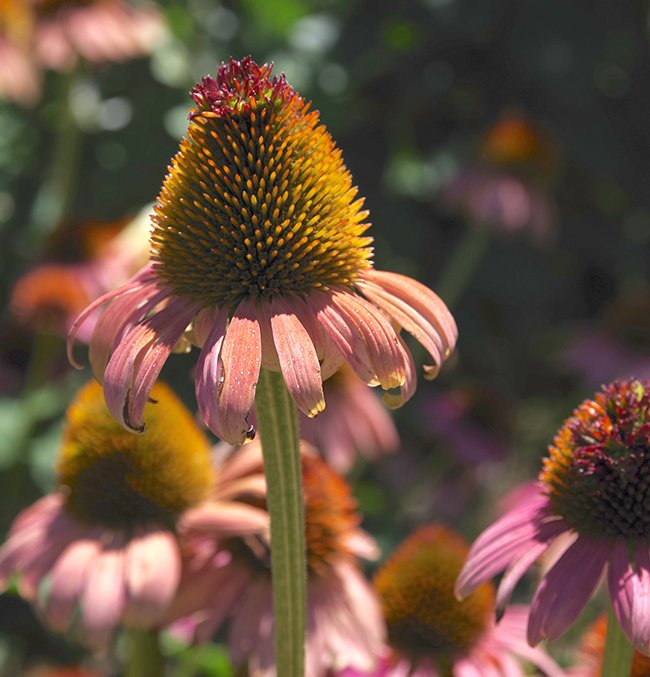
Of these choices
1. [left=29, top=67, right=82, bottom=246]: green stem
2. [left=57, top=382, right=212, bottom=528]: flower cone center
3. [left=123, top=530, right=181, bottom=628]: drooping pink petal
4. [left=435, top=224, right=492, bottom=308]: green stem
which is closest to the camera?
[left=123, top=530, right=181, bottom=628]: drooping pink petal

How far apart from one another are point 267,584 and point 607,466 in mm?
345

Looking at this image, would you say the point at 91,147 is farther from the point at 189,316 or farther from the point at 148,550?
the point at 189,316

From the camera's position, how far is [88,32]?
7.19ft

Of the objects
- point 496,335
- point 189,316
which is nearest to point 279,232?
point 189,316

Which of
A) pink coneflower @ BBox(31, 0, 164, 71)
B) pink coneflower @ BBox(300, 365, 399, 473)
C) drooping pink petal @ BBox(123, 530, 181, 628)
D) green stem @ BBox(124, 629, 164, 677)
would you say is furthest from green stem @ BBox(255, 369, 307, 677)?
pink coneflower @ BBox(31, 0, 164, 71)

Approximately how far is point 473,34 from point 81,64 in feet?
2.64

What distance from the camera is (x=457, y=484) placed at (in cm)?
248

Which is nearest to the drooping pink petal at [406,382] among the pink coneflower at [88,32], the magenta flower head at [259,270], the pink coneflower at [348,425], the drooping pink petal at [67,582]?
the magenta flower head at [259,270]

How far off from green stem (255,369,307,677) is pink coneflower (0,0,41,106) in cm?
160

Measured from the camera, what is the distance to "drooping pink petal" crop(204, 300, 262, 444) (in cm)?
60

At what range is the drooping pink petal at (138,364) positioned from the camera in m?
0.63

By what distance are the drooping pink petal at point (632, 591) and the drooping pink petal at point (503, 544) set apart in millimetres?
52

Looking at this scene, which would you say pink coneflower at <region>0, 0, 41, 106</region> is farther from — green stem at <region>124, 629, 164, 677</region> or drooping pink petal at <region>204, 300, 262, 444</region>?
drooping pink petal at <region>204, 300, 262, 444</region>

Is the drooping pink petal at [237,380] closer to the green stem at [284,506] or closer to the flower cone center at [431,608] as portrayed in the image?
the green stem at [284,506]
